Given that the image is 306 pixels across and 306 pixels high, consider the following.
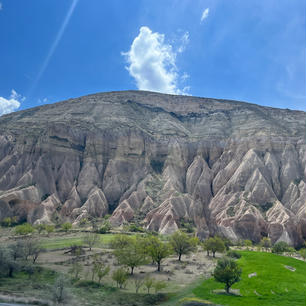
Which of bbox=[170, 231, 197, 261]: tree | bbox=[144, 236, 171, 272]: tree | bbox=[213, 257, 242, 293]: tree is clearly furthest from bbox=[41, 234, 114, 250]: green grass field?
bbox=[213, 257, 242, 293]: tree

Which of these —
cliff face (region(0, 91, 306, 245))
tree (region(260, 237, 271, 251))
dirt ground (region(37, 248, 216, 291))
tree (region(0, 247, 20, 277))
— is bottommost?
dirt ground (region(37, 248, 216, 291))

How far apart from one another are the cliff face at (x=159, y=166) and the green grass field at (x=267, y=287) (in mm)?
26901

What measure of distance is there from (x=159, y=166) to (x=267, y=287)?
229 ft

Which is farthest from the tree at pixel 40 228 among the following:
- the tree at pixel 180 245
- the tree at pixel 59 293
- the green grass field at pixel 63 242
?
the tree at pixel 59 293

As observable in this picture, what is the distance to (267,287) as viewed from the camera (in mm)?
23891

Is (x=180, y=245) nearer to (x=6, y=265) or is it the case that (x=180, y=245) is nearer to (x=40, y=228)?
(x=6, y=265)

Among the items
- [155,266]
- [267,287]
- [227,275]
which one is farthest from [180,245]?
[267,287]

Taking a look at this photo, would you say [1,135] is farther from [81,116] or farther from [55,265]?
[55,265]

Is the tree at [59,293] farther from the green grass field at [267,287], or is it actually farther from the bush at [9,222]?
the bush at [9,222]

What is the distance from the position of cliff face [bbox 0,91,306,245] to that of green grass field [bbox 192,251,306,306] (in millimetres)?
26901

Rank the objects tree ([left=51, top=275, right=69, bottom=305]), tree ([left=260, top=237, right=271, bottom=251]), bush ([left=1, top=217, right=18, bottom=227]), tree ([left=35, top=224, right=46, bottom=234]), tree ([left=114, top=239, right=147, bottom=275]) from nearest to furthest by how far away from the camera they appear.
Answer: tree ([left=51, top=275, right=69, bottom=305]) → tree ([left=114, top=239, right=147, bottom=275]) → tree ([left=260, top=237, right=271, bottom=251]) → tree ([left=35, top=224, right=46, bottom=234]) → bush ([left=1, top=217, right=18, bottom=227])

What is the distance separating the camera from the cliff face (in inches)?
2589

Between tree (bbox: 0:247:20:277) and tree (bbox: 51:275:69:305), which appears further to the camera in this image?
tree (bbox: 0:247:20:277)

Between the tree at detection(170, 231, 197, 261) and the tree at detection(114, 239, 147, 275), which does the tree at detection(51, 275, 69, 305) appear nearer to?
the tree at detection(114, 239, 147, 275)
